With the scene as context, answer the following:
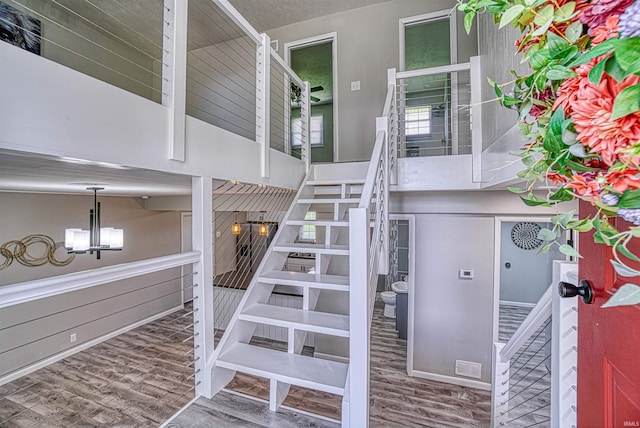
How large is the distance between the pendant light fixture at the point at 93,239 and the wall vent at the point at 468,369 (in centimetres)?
425

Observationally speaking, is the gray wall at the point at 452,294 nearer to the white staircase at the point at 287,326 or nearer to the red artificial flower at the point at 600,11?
the white staircase at the point at 287,326

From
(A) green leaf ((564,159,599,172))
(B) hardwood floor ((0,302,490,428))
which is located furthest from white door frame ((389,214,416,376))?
(A) green leaf ((564,159,599,172))

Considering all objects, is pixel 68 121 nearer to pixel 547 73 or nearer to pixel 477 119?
pixel 547 73

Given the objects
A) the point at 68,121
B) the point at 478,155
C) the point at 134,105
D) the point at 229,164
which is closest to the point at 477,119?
the point at 478,155

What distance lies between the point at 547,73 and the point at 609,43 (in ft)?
0.39

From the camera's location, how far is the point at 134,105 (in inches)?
54.3

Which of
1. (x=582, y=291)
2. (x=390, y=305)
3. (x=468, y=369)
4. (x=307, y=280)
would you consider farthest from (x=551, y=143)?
(x=390, y=305)

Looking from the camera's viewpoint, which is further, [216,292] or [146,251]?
[146,251]

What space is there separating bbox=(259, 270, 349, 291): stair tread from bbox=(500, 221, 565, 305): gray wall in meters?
4.96

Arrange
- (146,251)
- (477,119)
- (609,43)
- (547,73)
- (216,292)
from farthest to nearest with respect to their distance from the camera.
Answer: (146,251) < (216,292) < (477,119) < (547,73) < (609,43)

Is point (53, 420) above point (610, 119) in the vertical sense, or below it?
below

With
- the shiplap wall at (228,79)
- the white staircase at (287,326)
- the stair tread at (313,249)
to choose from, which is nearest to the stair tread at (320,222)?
the white staircase at (287,326)

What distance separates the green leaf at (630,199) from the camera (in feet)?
1.36

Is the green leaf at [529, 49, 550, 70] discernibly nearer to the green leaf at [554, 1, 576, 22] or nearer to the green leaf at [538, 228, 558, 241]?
the green leaf at [554, 1, 576, 22]
